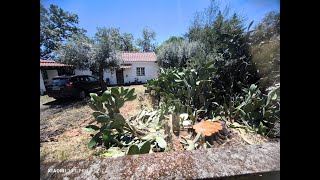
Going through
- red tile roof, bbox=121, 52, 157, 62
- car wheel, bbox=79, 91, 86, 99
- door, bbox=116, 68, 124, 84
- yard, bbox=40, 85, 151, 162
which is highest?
red tile roof, bbox=121, 52, 157, 62

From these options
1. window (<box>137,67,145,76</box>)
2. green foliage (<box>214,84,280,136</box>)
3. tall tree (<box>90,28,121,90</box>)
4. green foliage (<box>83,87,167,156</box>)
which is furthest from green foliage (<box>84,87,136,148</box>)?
tall tree (<box>90,28,121,90</box>)

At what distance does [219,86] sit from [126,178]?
2.63m

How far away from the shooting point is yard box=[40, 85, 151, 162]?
1.74 m

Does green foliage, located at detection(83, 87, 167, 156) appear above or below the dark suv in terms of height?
below

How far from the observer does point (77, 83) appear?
4.32m

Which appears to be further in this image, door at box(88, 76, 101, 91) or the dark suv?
door at box(88, 76, 101, 91)

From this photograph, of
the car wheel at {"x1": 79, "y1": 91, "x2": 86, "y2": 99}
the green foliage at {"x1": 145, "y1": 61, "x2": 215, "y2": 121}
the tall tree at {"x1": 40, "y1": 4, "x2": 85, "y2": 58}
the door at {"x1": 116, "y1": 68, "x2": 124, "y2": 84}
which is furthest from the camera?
the door at {"x1": 116, "y1": 68, "x2": 124, "y2": 84}

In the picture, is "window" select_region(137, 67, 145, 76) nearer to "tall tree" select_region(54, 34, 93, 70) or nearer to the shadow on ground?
the shadow on ground

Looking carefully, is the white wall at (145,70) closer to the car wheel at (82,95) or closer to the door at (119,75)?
the door at (119,75)

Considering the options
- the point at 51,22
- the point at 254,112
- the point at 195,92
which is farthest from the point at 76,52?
the point at 254,112

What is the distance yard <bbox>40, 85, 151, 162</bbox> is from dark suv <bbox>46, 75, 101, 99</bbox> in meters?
0.27

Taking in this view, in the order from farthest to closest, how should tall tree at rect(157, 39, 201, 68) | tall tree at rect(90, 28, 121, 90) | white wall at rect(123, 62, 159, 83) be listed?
tall tree at rect(157, 39, 201, 68)
tall tree at rect(90, 28, 121, 90)
white wall at rect(123, 62, 159, 83)
